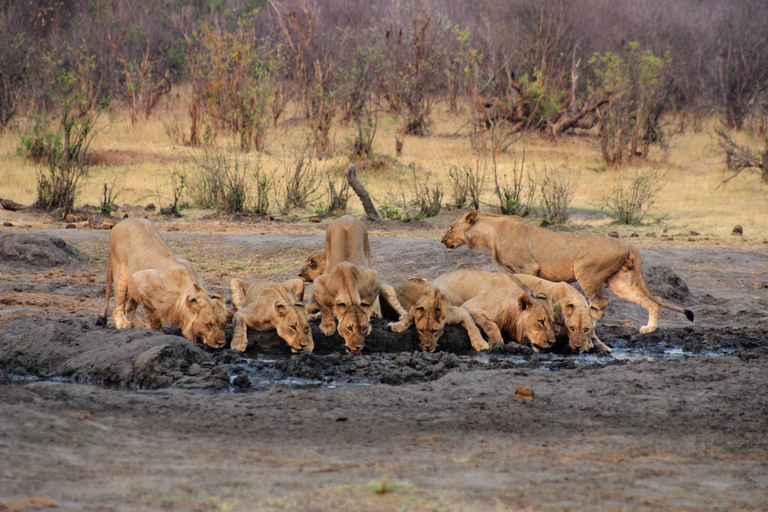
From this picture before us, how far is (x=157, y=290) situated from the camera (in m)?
7.24

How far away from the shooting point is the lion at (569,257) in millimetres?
9125

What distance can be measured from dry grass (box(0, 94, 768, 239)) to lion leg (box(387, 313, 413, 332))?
9971 millimetres

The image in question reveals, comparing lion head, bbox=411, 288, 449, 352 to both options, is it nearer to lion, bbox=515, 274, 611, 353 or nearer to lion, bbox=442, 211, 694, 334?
lion, bbox=515, 274, 611, 353

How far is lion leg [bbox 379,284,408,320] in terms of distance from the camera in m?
8.17

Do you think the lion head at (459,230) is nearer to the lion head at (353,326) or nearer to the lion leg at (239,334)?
the lion head at (353,326)

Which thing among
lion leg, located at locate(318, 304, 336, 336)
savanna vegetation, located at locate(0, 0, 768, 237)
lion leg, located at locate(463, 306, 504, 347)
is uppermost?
savanna vegetation, located at locate(0, 0, 768, 237)

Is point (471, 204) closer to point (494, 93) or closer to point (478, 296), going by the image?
point (478, 296)

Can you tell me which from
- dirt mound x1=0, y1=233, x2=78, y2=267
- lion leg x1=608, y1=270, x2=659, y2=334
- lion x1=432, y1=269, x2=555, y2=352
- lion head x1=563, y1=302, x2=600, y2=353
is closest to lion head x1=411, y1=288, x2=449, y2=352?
lion x1=432, y1=269, x2=555, y2=352

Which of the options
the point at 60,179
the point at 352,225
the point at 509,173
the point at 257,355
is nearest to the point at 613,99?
the point at 509,173

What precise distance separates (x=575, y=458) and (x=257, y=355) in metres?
3.61

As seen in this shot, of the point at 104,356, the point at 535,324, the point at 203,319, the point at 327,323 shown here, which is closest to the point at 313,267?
the point at 327,323

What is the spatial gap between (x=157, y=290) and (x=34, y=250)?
5.08 meters

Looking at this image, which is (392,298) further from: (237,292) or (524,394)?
(524,394)

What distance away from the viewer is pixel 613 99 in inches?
1029
